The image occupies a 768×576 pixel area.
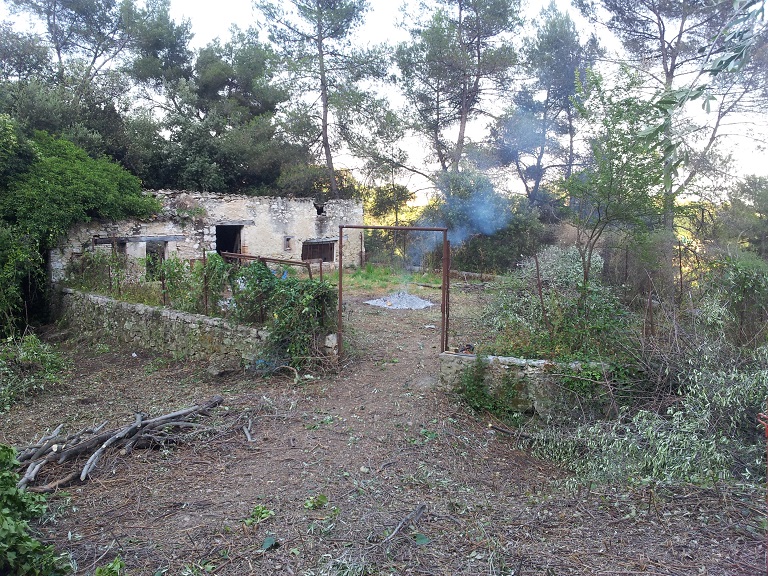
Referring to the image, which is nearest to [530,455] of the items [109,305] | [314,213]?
[109,305]

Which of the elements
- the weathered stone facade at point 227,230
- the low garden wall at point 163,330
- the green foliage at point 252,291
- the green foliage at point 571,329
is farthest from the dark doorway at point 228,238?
the green foliage at point 571,329

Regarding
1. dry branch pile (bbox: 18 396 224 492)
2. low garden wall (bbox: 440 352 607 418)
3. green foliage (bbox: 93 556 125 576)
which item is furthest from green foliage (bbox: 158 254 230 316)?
green foliage (bbox: 93 556 125 576)

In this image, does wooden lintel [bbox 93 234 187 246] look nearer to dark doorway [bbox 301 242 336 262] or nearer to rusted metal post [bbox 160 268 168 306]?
rusted metal post [bbox 160 268 168 306]

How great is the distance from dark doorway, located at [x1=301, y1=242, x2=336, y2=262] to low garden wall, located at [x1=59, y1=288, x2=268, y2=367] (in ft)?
28.7

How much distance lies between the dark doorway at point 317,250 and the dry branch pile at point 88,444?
522 inches

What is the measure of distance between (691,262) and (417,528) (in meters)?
8.98

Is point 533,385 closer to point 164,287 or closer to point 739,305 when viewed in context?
point 739,305

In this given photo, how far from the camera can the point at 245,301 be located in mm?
7637

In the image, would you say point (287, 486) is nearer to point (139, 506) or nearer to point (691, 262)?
point (139, 506)

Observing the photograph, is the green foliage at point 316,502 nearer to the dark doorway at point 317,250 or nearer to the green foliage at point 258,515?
the green foliage at point 258,515

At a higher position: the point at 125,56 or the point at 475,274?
the point at 125,56

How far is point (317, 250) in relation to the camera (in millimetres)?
19172

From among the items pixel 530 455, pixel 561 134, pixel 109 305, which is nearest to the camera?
pixel 530 455

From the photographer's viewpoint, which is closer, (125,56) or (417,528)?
(417,528)
